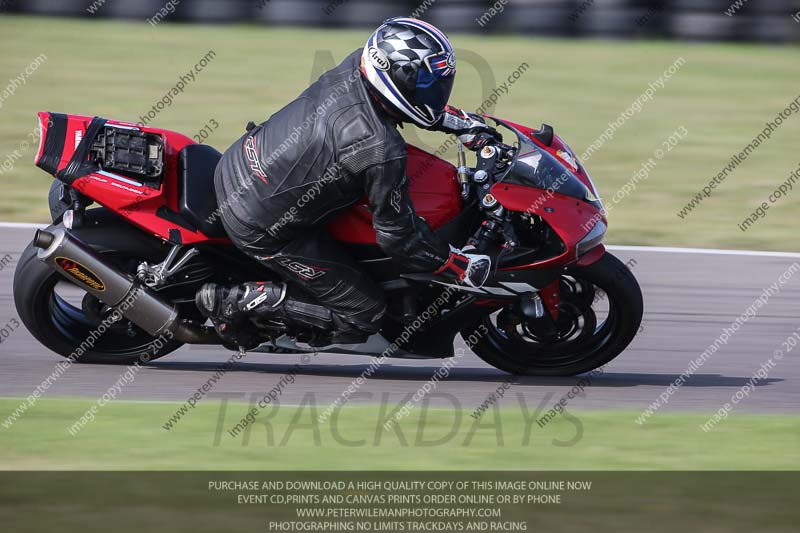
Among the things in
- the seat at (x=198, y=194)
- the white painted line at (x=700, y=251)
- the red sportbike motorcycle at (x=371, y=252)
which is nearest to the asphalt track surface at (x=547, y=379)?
the red sportbike motorcycle at (x=371, y=252)

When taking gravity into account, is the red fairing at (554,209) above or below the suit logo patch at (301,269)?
above

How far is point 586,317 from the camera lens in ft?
19.6

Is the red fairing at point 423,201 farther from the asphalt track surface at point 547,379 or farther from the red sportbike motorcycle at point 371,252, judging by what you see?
the asphalt track surface at point 547,379

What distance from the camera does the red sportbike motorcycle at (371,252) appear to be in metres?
5.61

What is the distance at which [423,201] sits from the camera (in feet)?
18.4

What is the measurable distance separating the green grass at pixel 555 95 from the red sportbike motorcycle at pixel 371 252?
3.07 metres

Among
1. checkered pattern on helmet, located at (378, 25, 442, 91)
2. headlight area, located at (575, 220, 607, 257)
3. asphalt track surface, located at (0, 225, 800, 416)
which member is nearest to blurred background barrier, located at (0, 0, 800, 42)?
asphalt track surface, located at (0, 225, 800, 416)

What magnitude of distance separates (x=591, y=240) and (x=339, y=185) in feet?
4.23

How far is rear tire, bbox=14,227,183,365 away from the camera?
5883mm

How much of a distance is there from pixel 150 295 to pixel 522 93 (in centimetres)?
829

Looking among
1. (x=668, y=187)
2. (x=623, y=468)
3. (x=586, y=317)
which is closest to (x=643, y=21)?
(x=668, y=187)

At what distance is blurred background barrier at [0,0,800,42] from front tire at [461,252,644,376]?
9277 mm
